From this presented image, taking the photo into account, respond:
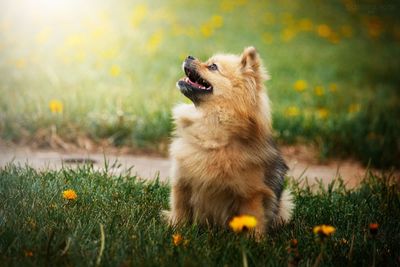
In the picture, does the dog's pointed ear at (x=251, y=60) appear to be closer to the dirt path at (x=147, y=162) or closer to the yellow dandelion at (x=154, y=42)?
the dirt path at (x=147, y=162)

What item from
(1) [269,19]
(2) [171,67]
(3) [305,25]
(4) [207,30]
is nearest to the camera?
(2) [171,67]

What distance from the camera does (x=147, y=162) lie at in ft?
18.9

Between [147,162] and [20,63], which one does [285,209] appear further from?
[20,63]

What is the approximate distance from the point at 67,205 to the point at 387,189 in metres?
2.52

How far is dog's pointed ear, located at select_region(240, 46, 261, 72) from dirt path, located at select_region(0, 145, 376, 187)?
154 centimetres

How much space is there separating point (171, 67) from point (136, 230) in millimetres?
5409

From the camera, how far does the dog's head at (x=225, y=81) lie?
381cm

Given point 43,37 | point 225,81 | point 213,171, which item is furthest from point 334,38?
point 213,171

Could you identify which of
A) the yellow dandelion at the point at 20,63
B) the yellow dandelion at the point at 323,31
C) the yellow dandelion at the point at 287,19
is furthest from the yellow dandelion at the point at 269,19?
the yellow dandelion at the point at 20,63

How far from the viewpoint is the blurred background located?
6.27 m

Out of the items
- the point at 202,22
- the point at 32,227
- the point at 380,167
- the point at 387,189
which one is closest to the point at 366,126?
the point at 380,167

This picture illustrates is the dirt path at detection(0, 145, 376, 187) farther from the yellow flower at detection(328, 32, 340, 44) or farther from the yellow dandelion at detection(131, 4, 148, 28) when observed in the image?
the yellow flower at detection(328, 32, 340, 44)

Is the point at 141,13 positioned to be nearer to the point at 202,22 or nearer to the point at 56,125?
the point at 202,22

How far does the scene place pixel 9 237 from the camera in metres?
2.97
